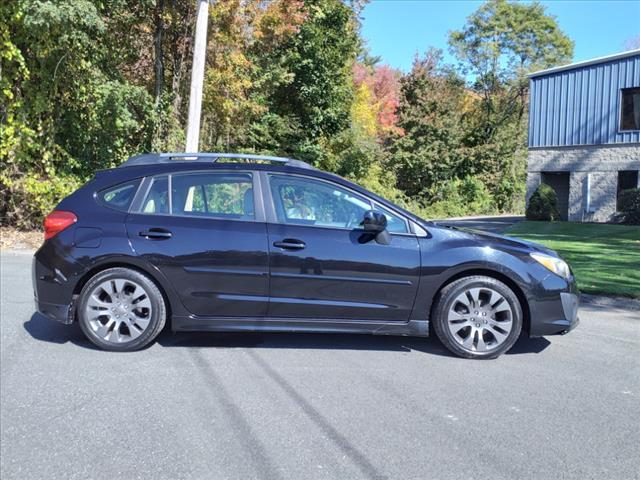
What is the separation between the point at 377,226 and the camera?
4.98 meters

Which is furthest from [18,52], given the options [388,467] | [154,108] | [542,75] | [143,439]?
[542,75]

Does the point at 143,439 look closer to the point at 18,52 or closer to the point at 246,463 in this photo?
the point at 246,463

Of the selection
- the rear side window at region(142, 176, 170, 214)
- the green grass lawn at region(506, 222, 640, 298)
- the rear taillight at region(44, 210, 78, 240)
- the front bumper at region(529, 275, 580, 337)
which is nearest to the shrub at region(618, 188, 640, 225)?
the green grass lawn at region(506, 222, 640, 298)

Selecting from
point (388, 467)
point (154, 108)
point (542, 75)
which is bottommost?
point (388, 467)

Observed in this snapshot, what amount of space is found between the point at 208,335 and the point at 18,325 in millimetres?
2078

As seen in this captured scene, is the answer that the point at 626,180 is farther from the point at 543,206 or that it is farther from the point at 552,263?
the point at 552,263

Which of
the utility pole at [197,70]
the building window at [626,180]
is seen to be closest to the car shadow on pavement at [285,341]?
the utility pole at [197,70]

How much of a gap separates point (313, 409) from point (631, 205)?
20242 mm

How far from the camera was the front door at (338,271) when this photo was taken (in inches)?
198

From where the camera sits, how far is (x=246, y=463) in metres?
3.23

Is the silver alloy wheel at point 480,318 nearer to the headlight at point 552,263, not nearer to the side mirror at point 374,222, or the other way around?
the headlight at point 552,263

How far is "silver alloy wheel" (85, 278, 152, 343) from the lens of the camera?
510 cm

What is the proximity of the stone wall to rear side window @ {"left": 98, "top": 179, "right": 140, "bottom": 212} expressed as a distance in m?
21.5

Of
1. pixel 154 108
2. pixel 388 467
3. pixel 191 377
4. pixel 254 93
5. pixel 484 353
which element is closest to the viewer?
pixel 388 467
